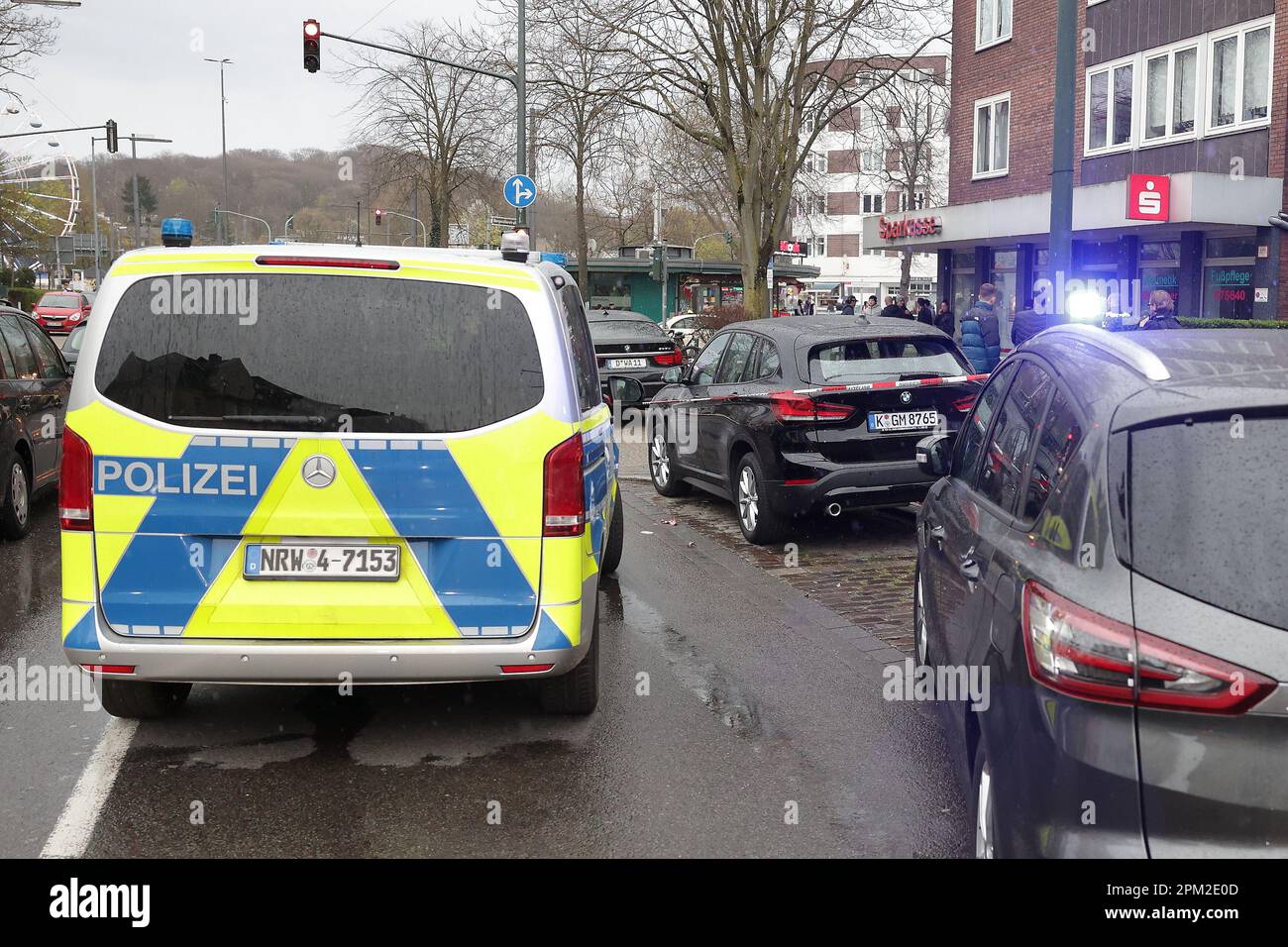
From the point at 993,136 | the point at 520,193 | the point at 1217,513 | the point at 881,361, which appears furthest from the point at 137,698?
the point at 993,136

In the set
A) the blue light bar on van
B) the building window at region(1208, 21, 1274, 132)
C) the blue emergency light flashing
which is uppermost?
the building window at region(1208, 21, 1274, 132)

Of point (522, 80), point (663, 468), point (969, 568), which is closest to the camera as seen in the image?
point (969, 568)

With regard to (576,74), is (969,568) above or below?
below

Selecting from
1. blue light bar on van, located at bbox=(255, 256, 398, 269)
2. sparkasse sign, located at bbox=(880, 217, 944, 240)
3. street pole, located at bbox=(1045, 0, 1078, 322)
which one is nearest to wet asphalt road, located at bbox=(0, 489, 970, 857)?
blue light bar on van, located at bbox=(255, 256, 398, 269)

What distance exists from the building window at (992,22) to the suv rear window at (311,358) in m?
27.4

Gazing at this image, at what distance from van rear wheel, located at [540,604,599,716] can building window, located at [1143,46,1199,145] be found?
21.6m

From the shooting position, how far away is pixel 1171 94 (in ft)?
78.0

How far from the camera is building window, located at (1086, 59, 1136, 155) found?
25.2 meters

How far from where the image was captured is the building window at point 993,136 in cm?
2955

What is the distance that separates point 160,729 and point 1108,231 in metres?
22.6

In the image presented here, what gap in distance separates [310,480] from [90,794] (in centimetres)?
134

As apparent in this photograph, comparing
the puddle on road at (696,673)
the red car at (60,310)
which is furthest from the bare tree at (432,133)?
the puddle on road at (696,673)

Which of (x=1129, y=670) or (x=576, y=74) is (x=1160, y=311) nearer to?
(x=1129, y=670)

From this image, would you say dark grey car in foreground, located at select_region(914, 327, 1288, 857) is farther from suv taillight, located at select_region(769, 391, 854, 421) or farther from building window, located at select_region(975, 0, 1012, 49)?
building window, located at select_region(975, 0, 1012, 49)
